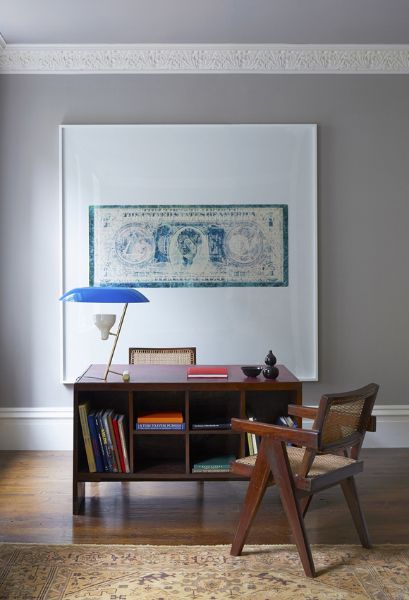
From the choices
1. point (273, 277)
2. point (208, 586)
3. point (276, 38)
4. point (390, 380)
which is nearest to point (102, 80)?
point (276, 38)

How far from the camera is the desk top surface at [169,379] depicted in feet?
12.3

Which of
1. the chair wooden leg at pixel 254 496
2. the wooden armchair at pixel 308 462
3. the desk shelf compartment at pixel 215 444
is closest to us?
the wooden armchair at pixel 308 462

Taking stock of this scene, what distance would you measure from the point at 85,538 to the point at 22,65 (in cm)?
351

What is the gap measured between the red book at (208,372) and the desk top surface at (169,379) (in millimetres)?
33

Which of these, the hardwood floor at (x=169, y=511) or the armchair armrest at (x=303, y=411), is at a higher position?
the armchair armrest at (x=303, y=411)

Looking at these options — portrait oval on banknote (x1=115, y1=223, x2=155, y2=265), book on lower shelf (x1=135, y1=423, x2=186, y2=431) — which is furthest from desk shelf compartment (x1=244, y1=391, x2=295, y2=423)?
portrait oval on banknote (x1=115, y1=223, x2=155, y2=265)

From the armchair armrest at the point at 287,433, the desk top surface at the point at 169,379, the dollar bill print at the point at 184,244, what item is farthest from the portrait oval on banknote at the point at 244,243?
the armchair armrest at the point at 287,433

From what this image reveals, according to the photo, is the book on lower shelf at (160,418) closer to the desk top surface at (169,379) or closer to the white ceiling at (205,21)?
the desk top surface at (169,379)

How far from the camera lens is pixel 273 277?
514 cm

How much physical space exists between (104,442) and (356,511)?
1412 millimetres

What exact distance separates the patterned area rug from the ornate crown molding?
3482 millimetres

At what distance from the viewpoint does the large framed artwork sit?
16.8 feet

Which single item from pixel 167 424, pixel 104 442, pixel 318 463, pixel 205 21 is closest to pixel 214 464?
pixel 167 424

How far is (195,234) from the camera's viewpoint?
16.8 feet
